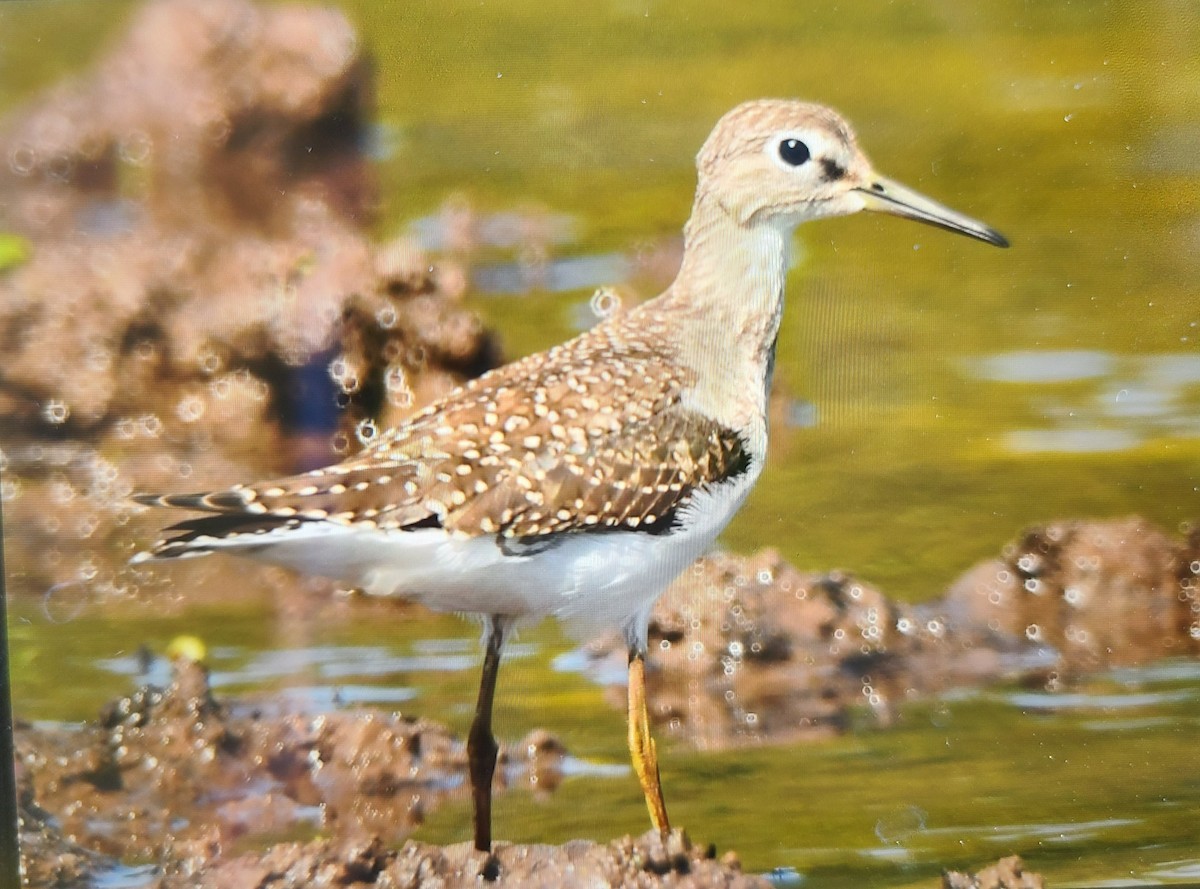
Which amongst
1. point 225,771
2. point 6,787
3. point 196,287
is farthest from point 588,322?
point 6,787

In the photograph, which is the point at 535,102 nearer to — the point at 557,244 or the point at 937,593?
the point at 557,244

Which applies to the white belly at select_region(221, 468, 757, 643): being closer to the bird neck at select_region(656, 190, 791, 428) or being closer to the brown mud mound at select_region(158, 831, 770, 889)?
the bird neck at select_region(656, 190, 791, 428)

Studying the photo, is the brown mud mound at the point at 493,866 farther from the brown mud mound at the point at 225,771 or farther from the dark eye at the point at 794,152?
the dark eye at the point at 794,152

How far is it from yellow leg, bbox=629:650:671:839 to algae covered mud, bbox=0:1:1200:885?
46 mm

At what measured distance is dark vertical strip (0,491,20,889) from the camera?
11.4 feet

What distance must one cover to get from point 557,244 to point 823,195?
2.24 ft

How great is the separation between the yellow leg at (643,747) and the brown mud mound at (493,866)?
61 millimetres

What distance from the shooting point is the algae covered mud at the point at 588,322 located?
3402 millimetres

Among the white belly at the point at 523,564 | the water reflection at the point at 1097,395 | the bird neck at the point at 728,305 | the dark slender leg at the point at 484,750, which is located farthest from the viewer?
the water reflection at the point at 1097,395

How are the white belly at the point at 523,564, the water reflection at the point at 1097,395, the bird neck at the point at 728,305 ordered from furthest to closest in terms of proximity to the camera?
the water reflection at the point at 1097,395 → the bird neck at the point at 728,305 → the white belly at the point at 523,564

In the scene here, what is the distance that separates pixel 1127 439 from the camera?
139 inches

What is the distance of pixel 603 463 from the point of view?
3133 mm

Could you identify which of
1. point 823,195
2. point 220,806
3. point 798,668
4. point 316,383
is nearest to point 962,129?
point 823,195

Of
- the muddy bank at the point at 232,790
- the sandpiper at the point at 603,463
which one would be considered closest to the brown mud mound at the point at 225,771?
the muddy bank at the point at 232,790
